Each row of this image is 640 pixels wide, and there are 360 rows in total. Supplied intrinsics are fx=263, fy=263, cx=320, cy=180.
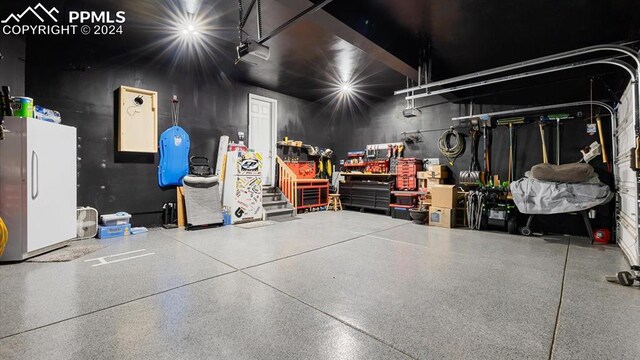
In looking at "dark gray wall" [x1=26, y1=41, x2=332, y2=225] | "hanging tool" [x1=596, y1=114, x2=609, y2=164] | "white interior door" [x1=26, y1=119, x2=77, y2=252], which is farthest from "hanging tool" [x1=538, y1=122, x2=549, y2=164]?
"white interior door" [x1=26, y1=119, x2=77, y2=252]

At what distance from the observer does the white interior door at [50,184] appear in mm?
3090

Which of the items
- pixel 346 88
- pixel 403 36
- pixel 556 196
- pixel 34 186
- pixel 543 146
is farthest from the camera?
pixel 346 88

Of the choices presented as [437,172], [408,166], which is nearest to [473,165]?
[437,172]

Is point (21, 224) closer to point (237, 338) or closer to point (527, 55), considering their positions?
point (237, 338)

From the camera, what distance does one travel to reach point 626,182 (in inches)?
140

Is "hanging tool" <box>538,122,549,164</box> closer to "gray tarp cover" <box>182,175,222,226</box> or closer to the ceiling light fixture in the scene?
→ the ceiling light fixture

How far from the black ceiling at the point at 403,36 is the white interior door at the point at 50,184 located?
5.82 feet

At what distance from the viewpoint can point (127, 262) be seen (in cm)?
296

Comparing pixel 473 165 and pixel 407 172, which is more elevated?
pixel 473 165

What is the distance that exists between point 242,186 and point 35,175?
2.99 meters

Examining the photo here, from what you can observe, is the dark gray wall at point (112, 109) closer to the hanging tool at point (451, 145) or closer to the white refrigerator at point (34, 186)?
the white refrigerator at point (34, 186)

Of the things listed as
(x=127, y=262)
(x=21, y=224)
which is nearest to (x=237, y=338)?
(x=127, y=262)

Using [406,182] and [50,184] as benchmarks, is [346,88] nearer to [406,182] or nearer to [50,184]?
[406,182]

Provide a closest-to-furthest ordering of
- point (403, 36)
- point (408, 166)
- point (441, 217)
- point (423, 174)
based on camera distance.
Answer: point (403, 36) < point (441, 217) < point (423, 174) < point (408, 166)
